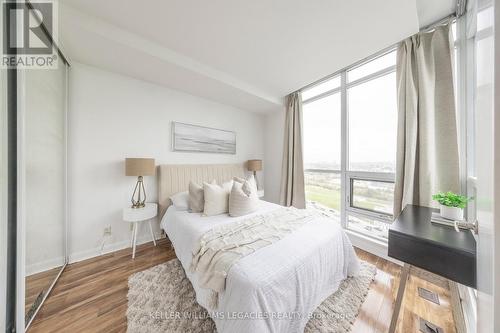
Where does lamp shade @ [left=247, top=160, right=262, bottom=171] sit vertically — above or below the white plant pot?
above

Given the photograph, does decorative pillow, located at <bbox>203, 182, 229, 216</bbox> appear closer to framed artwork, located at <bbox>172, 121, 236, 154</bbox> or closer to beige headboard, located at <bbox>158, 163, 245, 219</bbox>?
beige headboard, located at <bbox>158, 163, 245, 219</bbox>

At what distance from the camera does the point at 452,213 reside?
3.76 feet

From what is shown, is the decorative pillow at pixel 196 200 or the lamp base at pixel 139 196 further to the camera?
the lamp base at pixel 139 196

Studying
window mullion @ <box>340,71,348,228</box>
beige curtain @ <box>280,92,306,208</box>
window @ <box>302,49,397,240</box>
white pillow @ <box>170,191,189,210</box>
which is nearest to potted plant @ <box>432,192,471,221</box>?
window @ <box>302,49,397,240</box>

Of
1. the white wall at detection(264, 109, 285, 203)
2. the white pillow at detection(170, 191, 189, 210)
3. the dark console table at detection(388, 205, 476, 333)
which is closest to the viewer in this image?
the dark console table at detection(388, 205, 476, 333)

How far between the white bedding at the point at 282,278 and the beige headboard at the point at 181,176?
0.99 m

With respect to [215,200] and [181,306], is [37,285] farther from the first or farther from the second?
[215,200]

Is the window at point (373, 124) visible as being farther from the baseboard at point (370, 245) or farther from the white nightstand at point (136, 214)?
the white nightstand at point (136, 214)

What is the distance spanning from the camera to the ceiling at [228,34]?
1437 millimetres

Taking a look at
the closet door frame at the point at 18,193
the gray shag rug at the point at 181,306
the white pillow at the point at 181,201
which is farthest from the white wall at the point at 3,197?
the white pillow at the point at 181,201

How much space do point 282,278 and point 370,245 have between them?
193 centimetres

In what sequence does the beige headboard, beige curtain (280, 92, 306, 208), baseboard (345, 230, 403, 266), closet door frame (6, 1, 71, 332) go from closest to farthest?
closet door frame (6, 1, 71, 332)
baseboard (345, 230, 403, 266)
the beige headboard
beige curtain (280, 92, 306, 208)

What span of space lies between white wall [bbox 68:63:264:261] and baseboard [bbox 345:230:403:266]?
2981mm

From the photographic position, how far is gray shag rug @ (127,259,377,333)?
3.94 feet
